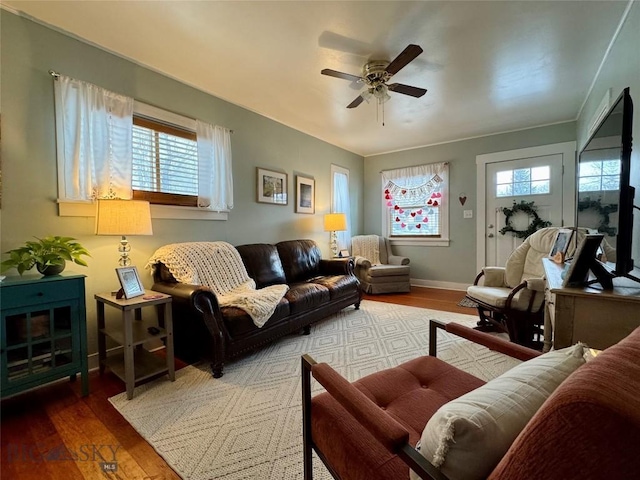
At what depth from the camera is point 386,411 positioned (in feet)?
3.47

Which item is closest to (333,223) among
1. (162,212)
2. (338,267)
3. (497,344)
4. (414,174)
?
(338,267)

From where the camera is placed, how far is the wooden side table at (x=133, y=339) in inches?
71.3

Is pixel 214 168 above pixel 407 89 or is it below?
below

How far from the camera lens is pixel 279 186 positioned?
12.5 ft

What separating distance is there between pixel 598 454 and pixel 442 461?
283mm

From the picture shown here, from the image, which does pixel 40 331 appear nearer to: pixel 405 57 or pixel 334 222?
pixel 405 57

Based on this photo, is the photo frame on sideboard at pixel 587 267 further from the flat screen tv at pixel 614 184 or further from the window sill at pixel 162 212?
the window sill at pixel 162 212

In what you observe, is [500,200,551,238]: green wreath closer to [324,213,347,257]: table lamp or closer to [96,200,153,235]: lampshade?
[324,213,347,257]: table lamp

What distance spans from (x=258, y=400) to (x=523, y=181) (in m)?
4.56

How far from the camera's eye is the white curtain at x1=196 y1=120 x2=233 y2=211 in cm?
291

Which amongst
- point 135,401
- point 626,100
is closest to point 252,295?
point 135,401

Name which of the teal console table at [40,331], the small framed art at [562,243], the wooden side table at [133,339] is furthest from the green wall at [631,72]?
the teal console table at [40,331]

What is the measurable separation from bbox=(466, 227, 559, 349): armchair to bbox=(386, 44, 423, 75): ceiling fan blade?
2017mm

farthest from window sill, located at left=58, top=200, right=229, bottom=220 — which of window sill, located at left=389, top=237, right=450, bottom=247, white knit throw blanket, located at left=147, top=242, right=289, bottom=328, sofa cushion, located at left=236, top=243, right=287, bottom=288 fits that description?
window sill, located at left=389, top=237, right=450, bottom=247
